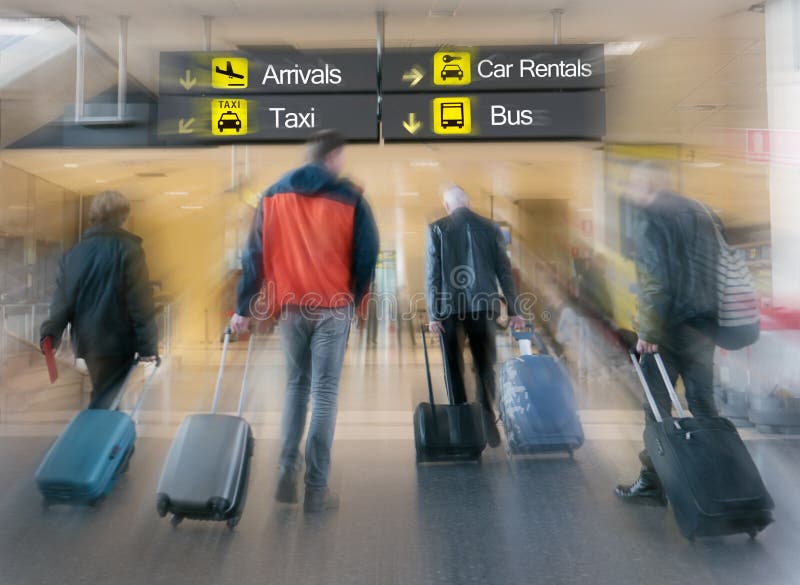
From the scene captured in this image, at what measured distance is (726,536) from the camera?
10.6 ft

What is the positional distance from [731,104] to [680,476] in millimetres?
7087

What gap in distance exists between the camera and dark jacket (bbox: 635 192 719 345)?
3.59 meters

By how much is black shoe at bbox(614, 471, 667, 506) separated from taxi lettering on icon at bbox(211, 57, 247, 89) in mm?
3719

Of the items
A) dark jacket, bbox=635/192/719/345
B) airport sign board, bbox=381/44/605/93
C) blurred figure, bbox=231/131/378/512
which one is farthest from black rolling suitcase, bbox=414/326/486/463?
airport sign board, bbox=381/44/605/93

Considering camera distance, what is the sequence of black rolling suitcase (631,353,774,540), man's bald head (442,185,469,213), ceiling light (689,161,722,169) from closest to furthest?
black rolling suitcase (631,353,774,540)
man's bald head (442,185,469,213)
ceiling light (689,161,722,169)

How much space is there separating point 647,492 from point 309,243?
2029mm

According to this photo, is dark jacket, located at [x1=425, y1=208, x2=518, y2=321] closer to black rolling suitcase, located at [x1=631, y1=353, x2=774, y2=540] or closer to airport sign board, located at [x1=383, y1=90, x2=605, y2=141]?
airport sign board, located at [x1=383, y1=90, x2=605, y2=141]

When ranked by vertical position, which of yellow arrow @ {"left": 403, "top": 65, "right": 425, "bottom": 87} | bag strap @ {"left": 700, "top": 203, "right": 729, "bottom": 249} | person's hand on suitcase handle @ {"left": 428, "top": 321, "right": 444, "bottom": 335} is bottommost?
person's hand on suitcase handle @ {"left": 428, "top": 321, "right": 444, "bottom": 335}

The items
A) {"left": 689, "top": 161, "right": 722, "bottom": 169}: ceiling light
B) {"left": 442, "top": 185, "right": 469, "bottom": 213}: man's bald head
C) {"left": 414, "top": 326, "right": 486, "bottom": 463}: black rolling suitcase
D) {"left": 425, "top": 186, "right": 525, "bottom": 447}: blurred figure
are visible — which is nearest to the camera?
{"left": 414, "top": 326, "right": 486, "bottom": 463}: black rolling suitcase

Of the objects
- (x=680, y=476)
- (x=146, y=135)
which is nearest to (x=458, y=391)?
(x=680, y=476)

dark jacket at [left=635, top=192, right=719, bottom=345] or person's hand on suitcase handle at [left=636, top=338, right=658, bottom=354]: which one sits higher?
dark jacket at [left=635, top=192, right=719, bottom=345]

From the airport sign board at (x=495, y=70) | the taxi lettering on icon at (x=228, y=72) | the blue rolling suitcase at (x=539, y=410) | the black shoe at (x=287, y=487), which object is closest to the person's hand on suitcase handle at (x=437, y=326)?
the blue rolling suitcase at (x=539, y=410)

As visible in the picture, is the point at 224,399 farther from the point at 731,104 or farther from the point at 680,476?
the point at 731,104

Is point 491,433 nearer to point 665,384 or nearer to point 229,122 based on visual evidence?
point 665,384
